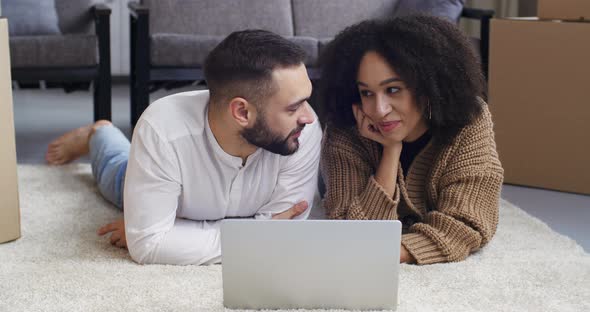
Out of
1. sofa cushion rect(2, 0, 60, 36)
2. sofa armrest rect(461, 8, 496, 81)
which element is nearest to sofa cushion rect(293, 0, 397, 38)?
sofa armrest rect(461, 8, 496, 81)

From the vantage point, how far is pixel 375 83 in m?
2.05

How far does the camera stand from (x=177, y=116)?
1.98 m

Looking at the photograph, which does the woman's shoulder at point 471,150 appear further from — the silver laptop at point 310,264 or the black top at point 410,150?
the silver laptop at point 310,264

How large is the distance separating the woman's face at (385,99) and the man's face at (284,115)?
0.19 meters

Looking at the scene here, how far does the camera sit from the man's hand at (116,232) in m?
2.18

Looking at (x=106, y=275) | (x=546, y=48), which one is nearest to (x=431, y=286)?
(x=106, y=275)

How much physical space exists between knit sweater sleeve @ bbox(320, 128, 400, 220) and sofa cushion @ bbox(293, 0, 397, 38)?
1.99 metres

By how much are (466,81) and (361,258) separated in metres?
0.67

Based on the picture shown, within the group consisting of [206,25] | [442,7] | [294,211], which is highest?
[442,7]

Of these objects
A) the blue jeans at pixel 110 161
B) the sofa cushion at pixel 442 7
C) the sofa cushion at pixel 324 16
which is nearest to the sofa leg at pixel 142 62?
the blue jeans at pixel 110 161

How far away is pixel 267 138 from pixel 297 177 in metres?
0.21

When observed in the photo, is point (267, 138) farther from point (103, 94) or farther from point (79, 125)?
point (79, 125)

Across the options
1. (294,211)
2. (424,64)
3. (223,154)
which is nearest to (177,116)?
(223,154)

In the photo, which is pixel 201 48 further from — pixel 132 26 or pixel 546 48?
pixel 546 48
